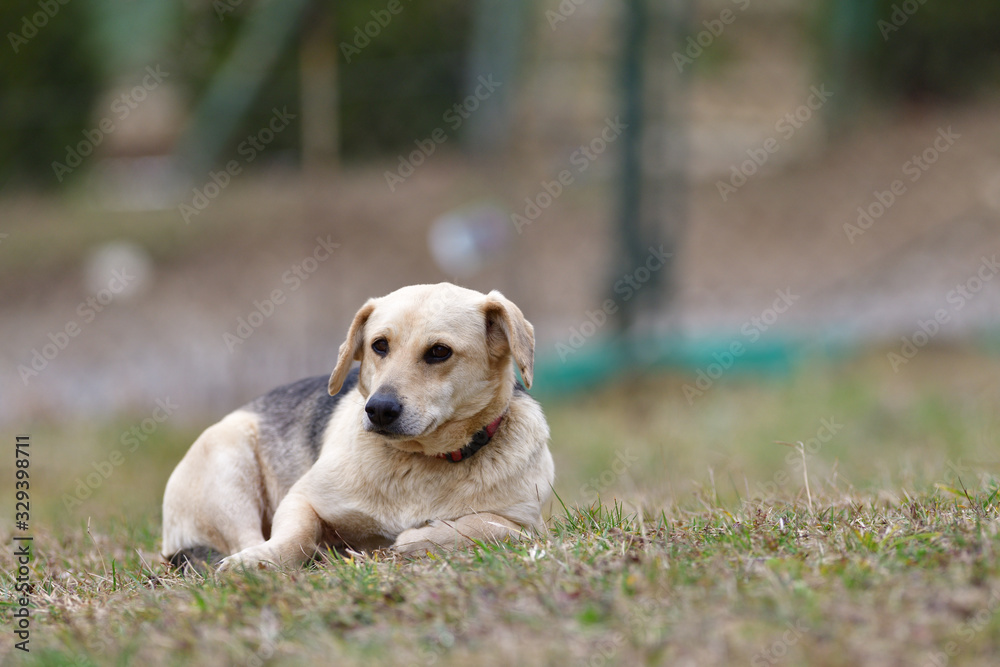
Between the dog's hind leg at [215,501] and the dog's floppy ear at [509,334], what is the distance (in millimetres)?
1360

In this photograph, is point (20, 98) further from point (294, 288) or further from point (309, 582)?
point (309, 582)

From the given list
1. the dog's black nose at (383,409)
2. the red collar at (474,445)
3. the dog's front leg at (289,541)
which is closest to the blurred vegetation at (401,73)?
the red collar at (474,445)

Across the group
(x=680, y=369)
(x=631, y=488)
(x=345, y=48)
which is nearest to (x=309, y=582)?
(x=631, y=488)

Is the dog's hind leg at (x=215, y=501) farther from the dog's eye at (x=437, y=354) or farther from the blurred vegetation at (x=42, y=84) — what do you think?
the blurred vegetation at (x=42, y=84)

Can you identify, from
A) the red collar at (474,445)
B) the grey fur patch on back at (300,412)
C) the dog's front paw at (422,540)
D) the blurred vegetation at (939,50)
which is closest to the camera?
the dog's front paw at (422,540)

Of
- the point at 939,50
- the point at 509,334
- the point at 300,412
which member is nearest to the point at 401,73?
the point at 939,50

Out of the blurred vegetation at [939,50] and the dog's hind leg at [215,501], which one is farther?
the blurred vegetation at [939,50]

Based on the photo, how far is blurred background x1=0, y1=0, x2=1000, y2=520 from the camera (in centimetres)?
984

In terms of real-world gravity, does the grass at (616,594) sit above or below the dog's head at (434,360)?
below

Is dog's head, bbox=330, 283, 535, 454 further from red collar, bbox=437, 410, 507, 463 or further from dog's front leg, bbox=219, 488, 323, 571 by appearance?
dog's front leg, bbox=219, 488, 323, 571

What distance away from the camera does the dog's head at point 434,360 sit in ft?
13.3

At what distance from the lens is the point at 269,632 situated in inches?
126

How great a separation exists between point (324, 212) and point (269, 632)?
563 inches

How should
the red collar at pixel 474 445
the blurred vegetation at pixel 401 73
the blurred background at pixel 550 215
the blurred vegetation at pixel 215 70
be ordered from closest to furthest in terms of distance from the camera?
the red collar at pixel 474 445 < the blurred background at pixel 550 215 < the blurred vegetation at pixel 215 70 < the blurred vegetation at pixel 401 73
